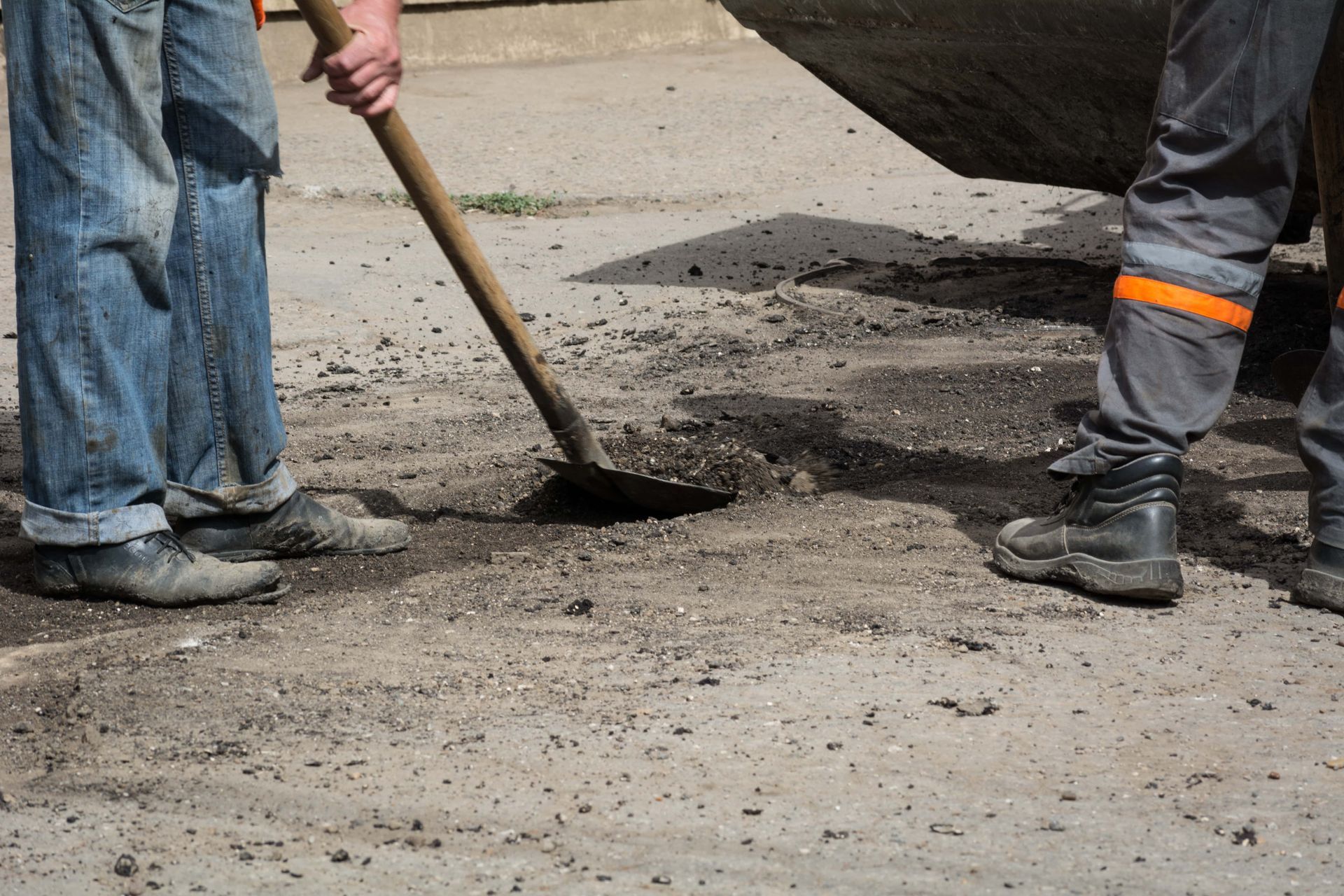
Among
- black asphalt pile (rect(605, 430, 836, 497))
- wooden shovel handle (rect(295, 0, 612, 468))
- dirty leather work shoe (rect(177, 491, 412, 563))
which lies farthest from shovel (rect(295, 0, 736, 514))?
dirty leather work shoe (rect(177, 491, 412, 563))

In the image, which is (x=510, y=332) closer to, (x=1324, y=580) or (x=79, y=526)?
(x=79, y=526)

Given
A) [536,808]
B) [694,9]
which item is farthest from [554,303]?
[694,9]

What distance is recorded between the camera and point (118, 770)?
1896mm

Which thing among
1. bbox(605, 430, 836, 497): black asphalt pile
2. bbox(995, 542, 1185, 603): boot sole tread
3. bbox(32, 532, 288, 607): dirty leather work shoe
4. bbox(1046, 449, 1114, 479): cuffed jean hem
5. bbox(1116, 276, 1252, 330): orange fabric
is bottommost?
bbox(605, 430, 836, 497): black asphalt pile

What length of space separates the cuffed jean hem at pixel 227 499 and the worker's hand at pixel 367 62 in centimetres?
75

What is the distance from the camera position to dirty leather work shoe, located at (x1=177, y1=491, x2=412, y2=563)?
2762 millimetres

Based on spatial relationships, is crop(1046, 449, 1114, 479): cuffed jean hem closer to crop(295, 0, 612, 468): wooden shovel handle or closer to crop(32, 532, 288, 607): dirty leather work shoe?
crop(295, 0, 612, 468): wooden shovel handle

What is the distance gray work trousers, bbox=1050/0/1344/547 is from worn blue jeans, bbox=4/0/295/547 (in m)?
1.57

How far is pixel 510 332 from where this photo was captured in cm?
286

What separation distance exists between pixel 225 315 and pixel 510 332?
1.78ft

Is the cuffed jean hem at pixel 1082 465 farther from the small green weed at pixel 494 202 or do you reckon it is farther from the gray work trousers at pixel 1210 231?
→ the small green weed at pixel 494 202

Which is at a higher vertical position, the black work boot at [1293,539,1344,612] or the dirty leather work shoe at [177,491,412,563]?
the black work boot at [1293,539,1344,612]

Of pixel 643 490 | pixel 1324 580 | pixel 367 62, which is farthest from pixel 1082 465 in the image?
pixel 367 62

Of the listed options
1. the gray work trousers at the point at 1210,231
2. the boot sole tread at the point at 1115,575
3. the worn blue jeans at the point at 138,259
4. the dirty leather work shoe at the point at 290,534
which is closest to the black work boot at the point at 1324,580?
the gray work trousers at the point at 1210,231
